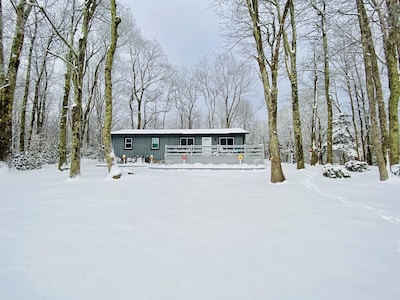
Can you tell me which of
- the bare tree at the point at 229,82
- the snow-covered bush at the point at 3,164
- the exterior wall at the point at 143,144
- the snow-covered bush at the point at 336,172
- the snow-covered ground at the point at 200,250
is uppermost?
the bare tree at the point at 229,82

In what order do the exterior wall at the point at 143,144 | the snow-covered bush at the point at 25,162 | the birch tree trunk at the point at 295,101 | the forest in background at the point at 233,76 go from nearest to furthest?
the forest in background at the point at 233,76
the snow-covered bush at the point at 25,162
the birch tree trunk at the point at 295,101
the exterior wall at the point at 143,144

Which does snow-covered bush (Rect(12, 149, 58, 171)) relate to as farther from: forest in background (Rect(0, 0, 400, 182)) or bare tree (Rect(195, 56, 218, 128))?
bare tree (Rect(195, 56, 218, 128))

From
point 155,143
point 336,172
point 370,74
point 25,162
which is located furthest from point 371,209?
point 155,143

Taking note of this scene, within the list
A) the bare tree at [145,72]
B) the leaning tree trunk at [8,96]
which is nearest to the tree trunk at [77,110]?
the leaning tree trunk at [8,96]

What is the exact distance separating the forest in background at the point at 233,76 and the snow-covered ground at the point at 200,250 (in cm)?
405

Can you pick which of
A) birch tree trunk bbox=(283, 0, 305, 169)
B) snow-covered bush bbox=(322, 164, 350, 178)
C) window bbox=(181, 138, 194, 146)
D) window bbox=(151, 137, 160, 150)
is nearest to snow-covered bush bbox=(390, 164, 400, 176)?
snow-covered bush bbox=(322, 164, 350, 178)

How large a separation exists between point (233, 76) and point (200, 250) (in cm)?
2702

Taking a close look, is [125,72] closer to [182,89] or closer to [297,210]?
[182,89]

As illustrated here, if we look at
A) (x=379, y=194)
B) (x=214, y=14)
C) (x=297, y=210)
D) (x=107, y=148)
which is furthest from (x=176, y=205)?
(x=214, y=14)

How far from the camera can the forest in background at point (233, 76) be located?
7.90 metres

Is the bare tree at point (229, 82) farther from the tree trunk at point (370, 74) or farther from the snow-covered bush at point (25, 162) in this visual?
the tree trunk at point (370, 74)

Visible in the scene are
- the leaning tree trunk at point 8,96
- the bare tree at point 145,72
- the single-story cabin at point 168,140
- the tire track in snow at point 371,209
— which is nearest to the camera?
the tire track in snow at point 371,209

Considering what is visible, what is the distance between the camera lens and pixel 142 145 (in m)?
19.2

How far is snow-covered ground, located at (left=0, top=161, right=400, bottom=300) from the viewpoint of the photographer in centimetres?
182
